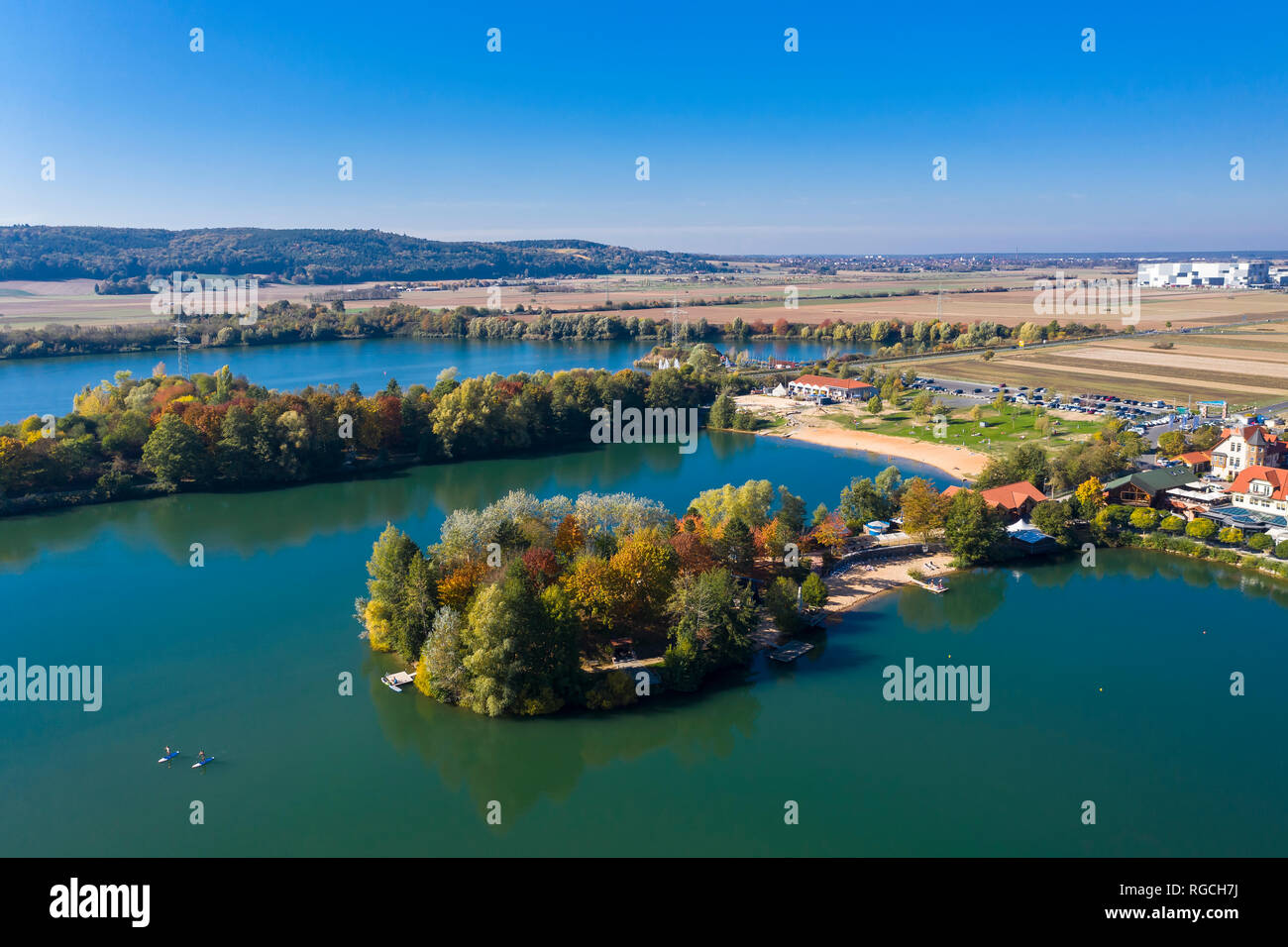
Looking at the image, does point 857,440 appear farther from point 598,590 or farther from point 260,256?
point 260,256

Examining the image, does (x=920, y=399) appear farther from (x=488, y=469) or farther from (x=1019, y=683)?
(x=1019, y=683)

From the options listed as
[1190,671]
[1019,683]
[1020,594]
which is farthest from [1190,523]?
[1019,683]

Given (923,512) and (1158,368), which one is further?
(1158,368)

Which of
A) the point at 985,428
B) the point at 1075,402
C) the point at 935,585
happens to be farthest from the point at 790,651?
the point at 1075,402

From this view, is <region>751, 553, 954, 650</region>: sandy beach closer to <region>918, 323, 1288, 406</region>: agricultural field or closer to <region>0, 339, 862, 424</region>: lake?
<region>918, 323, 1288, 406</region>: agricultural field

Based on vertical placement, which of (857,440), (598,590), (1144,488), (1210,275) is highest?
(1210,275)

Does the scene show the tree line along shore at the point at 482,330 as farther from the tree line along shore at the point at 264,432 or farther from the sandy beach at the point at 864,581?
the sandy beach at the point at 864,581

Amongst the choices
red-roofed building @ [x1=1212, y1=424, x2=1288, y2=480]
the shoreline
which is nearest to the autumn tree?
the shoreline
